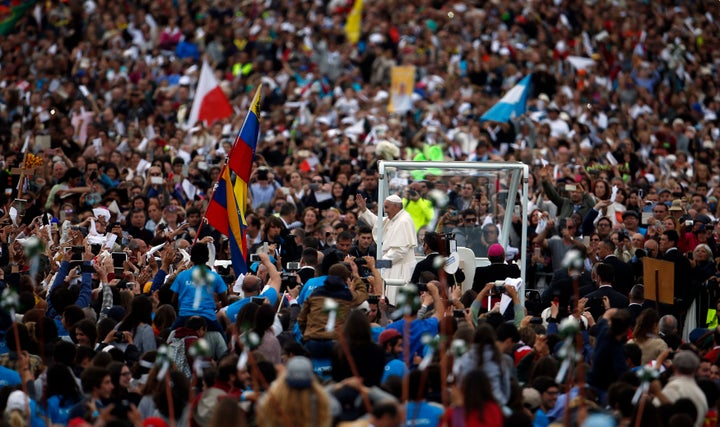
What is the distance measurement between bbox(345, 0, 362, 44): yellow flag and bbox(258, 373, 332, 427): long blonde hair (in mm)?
27019

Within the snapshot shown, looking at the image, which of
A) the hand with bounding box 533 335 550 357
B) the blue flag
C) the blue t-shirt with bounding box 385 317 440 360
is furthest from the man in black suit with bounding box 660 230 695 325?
the blue flag

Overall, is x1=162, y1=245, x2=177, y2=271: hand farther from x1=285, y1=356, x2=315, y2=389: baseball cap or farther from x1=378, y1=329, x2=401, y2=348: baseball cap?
x1=285, y1=356, x2=315, y2=389: baseball cap

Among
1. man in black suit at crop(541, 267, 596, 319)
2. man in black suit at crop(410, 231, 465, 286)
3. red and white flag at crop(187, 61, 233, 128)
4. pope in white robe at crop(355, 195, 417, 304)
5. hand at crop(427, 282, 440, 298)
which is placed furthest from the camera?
red and white flag at crop(187, 61, 233, 128)

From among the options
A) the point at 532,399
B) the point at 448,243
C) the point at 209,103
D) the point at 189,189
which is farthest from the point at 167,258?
the point at 209,103

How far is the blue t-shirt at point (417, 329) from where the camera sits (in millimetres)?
12211

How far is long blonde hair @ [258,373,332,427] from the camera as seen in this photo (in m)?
8.81

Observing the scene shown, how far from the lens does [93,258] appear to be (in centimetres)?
1520

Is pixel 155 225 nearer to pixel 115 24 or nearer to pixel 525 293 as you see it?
pixel 525 293

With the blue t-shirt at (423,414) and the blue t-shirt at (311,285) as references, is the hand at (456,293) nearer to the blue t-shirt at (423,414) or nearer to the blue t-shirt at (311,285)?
the blue t-shirt at (311,285)

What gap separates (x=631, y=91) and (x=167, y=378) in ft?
74.5

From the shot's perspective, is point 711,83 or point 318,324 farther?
point 711,83

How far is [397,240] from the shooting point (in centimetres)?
1666

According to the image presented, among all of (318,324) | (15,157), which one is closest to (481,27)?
(15,157)

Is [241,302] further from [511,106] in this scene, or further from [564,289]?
[511,106]
